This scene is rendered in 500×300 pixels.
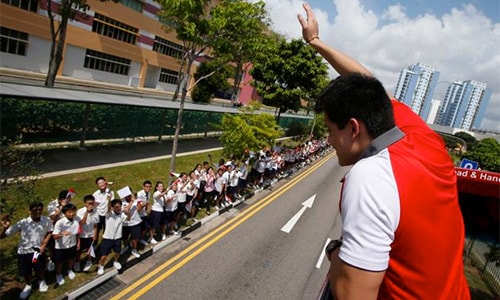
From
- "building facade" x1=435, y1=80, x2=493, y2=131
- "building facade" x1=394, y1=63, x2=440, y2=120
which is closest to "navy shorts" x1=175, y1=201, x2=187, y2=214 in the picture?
"building facade" x1=394, y1=63, x2=440, y2=120

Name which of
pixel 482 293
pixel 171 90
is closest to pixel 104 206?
pixel 482 293

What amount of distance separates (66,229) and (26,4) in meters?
32.3

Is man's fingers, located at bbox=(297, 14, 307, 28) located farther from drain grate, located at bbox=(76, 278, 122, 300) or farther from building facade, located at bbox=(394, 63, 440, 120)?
building facade, located at bbox=(394, 63, 440, 120)

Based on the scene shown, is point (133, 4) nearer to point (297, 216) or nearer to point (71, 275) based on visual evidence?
point (297, 216)

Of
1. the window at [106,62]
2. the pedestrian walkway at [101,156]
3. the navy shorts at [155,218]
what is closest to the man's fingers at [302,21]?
the navy shorts at [155,218]

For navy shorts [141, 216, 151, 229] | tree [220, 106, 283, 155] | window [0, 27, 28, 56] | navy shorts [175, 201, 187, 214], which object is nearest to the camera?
navy shorts [141, 216, 151, 229]

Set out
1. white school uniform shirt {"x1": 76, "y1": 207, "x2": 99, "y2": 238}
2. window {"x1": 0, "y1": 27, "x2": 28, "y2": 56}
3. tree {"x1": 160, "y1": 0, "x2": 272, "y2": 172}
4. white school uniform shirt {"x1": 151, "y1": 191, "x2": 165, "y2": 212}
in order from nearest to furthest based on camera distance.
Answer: white school uniform shirt {"x1": 76, "y1": 207, "x2": 99, "y2": 238} → white school uniform shirt {"x1": 151, "y1": 191, "x2": 165, "y2": 212} → tree {"x1": 160, "y1": 0, "x2": 272, "y2": 172} → window {"x1": 0, "y1": 27, "x2": 28, "y2": 56}

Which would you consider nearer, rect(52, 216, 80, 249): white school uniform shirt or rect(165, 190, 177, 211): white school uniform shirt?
rect(52, 216, 80, 249): white school uniform shirt

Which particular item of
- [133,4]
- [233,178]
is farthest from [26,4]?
[233,178]

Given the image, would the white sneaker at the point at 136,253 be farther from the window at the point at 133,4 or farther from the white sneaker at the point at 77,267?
the window at the point at 133,4

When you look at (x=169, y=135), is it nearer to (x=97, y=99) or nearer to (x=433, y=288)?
(x=97, y=99)

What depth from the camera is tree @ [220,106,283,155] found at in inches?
658

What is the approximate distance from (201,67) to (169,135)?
89.5ft

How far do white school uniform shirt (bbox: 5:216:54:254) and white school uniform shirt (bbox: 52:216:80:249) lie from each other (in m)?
0.29
